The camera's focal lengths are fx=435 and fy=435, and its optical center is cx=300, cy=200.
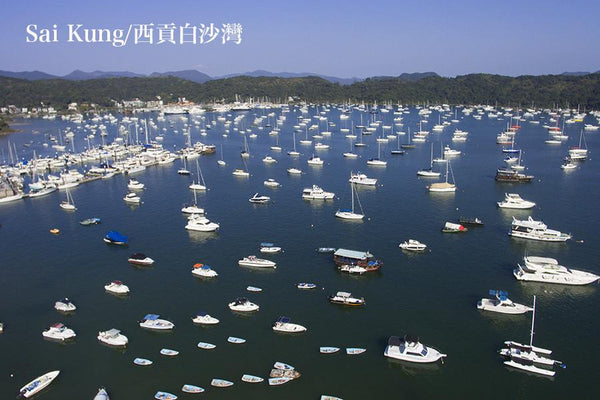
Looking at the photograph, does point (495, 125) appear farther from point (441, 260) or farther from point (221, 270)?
point (221, 270)

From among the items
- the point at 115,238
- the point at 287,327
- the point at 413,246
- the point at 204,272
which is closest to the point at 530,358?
the point at 287,327

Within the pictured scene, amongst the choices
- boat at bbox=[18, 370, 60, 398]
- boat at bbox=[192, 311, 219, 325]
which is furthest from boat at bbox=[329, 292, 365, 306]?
boat at bbox=[18, 370, 60, 398]

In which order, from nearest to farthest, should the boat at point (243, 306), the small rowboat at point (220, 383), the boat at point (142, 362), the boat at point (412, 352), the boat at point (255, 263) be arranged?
the small rowboat at point (220, 383), the boat at point (412, 352), the boat at point (142, 362), the boat at point (243, 306), the boat at point (255, 263)

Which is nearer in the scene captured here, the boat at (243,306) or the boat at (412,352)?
the boat at (412,352)

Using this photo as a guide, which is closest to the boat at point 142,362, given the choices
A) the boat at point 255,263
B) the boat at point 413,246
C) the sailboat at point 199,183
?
the boat at point 255,263

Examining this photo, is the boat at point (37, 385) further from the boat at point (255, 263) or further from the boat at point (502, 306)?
the boat at point (502, 306)

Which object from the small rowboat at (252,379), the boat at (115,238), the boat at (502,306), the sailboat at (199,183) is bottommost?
the small rowboat at (252,379)

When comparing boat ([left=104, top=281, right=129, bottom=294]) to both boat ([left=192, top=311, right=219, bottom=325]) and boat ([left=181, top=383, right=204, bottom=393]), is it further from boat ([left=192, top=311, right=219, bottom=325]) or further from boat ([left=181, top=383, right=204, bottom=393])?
boat ([left=181, top=383, right=204, bottom=393])

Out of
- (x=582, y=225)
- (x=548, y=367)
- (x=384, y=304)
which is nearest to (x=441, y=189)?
(x=582, y=225)
